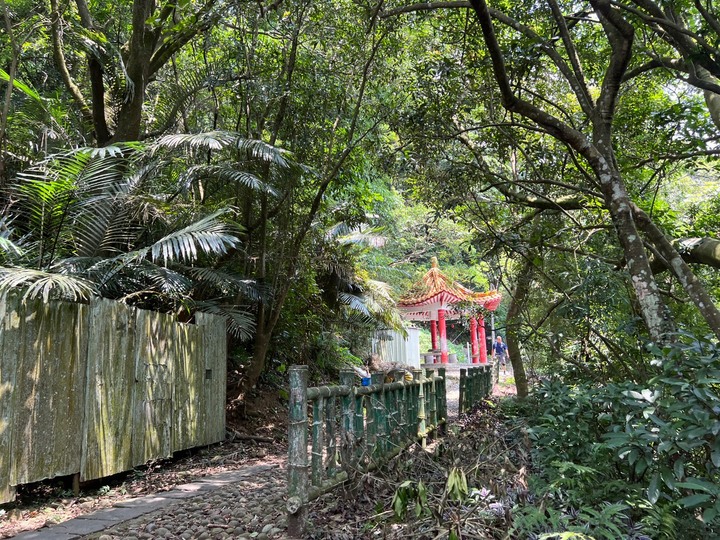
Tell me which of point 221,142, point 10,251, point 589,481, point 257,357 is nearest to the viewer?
point 589,481

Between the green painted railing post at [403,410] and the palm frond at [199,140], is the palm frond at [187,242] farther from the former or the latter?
the green painted railing post at [403,410]

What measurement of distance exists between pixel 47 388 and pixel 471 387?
23.9 ft

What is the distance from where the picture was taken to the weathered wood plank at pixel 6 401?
4223 millimetres

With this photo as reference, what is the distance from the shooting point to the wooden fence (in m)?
4.42

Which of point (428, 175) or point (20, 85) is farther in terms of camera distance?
point (428, 175)

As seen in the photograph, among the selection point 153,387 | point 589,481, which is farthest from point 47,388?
point 589,481

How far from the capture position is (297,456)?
365 centimetres

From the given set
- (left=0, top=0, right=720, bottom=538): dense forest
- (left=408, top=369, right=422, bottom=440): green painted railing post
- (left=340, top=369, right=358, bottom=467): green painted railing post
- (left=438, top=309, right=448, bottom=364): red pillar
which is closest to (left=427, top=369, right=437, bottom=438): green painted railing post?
(left=408, top=369, right=422, bottom=440): green painted railing post

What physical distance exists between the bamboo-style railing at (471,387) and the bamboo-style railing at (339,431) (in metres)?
3.53

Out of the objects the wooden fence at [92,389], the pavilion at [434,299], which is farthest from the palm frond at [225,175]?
the pavilion at [434,299]

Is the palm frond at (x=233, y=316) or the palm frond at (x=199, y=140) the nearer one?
the palm frond at (x=199, y=140)

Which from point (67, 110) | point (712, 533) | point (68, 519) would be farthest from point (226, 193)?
point (712, 533)

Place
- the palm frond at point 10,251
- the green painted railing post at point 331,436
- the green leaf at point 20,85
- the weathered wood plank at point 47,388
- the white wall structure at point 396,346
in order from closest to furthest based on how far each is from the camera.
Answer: the green painted railing post at point 331,436, the weathered wood plank at point 47,388, the palm frond at point 10,251, the green leaf at point 20,85, the white wall structure at point 396,346

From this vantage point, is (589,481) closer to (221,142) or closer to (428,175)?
(428,175)
